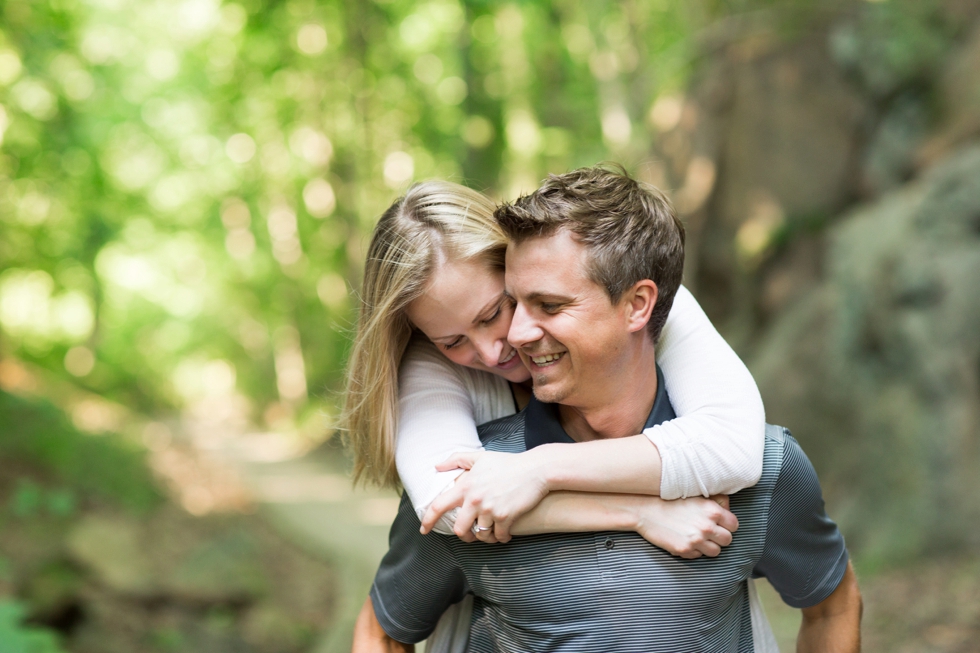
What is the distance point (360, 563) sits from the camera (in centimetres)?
860

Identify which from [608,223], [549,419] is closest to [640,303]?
[608,223]

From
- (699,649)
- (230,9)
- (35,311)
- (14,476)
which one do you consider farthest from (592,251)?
(35,311)

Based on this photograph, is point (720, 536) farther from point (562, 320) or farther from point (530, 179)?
point (530, 179)

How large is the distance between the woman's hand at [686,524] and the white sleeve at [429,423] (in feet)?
1.34

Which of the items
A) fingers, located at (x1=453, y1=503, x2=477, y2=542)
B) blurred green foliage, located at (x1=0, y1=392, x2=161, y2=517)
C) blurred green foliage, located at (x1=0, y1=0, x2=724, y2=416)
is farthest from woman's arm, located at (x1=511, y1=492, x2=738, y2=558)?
blurred green foliage, located at (x1=0, y1=392, x2=161, y2=517)

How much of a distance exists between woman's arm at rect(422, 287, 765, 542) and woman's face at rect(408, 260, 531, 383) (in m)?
0.33

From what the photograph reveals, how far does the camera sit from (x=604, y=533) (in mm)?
1933

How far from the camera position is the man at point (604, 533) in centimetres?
190

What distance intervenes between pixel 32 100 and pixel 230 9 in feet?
10.0

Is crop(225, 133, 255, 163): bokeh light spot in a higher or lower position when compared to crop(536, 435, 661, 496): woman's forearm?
higher

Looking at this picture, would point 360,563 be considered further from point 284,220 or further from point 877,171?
point 284,220

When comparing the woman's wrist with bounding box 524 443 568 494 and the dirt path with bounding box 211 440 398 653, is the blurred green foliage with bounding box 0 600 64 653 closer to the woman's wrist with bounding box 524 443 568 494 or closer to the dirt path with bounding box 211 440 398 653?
the dirt path with bounding box 211 440 398 653

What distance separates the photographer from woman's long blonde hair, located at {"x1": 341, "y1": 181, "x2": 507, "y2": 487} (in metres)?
2.12

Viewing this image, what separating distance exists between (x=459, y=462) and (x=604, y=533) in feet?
1.14
